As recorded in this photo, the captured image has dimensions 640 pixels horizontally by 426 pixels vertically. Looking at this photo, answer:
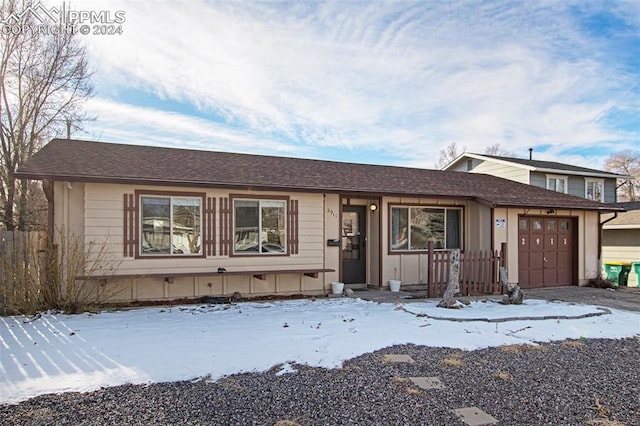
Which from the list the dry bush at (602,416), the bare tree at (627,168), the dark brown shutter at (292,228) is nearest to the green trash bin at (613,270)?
the dark brown shutter at (292,228)

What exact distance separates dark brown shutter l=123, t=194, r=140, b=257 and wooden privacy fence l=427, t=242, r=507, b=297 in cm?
619

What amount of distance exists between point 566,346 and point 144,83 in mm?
12676

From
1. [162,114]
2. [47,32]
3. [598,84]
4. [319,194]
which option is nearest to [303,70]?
[319,194]

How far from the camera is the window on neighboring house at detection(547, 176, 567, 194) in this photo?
2005cm

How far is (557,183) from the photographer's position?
20.3m

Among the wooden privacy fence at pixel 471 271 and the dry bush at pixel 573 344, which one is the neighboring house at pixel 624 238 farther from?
the dry bush at pixel 573 344

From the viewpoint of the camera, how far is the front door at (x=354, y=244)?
35.9 ft

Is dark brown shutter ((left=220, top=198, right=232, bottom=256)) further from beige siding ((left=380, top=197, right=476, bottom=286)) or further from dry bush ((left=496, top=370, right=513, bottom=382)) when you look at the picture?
dry bush ((left=496, top=370, right=513, bottom=382))

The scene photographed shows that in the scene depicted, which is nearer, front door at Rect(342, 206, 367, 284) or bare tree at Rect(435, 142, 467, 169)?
front door at Rect(342, 206, 367, 284)

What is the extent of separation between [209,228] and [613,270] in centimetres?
1531

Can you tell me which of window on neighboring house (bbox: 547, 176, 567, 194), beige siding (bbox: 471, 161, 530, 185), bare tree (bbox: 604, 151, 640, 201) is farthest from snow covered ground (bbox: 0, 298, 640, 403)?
bare tree (bbox: 604, 151, 640, 201)

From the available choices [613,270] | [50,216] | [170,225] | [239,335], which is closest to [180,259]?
[170,225]

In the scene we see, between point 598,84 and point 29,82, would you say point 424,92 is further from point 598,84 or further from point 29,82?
point 29,82

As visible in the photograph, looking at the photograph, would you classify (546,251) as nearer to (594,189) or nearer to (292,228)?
(292,228)
